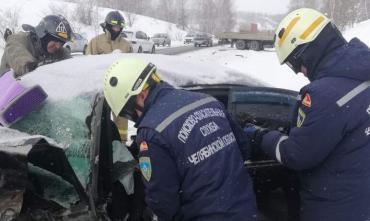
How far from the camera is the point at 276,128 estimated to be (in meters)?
2.94

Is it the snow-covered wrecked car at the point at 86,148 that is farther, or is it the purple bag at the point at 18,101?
the purple bag at the point at 18,101

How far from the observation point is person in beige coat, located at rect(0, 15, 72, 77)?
3.70 metres

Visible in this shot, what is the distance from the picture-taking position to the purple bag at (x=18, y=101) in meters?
2.38

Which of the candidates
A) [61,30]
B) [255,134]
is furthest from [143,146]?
[61,30]

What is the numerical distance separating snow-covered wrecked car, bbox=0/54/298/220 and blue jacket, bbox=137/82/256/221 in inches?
15.4

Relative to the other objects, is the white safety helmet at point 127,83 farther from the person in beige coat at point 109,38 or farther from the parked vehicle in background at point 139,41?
the parked vehicle in background at point 139,41

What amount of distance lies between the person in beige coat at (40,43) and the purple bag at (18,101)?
3.91 ft

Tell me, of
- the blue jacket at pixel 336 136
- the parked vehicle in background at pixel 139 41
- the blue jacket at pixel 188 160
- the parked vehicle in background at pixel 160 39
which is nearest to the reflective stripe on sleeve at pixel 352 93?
the blue jacket at pixel 336 136

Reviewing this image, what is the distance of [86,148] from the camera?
7.45 feet

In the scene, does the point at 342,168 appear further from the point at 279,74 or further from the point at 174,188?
the point at 279,74

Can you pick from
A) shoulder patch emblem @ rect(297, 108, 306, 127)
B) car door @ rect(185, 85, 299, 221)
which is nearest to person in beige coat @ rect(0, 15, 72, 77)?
car door @ rect(185, 85, 299, 221)

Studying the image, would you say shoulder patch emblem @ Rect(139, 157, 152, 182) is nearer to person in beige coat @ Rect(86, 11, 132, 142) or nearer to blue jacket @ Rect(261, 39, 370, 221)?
blue jacket @ Rect(261, 39, 370, 221)

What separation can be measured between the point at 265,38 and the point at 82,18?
21.9 meters

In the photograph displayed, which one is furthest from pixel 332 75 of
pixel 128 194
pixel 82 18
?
pixel 82 18
